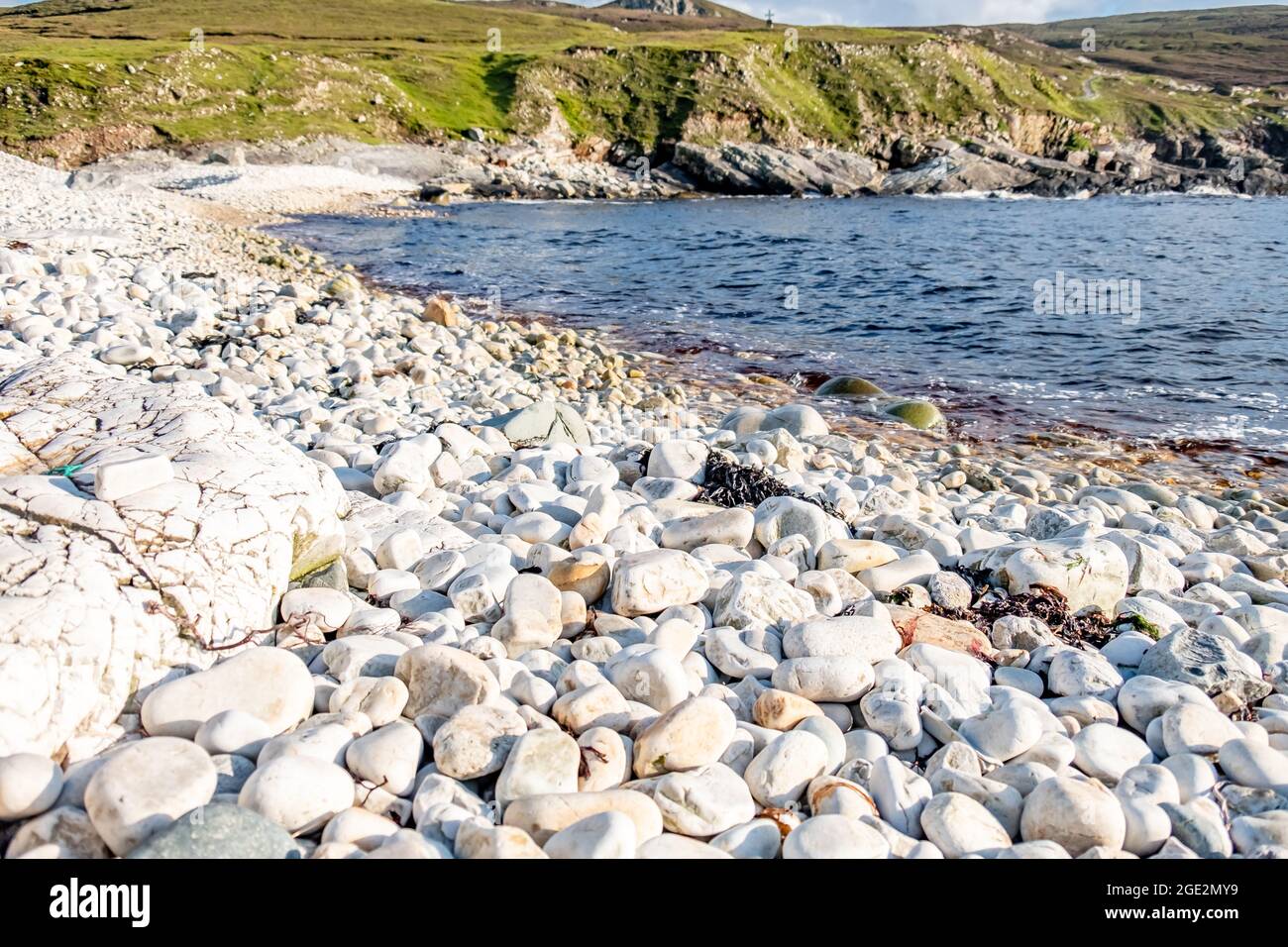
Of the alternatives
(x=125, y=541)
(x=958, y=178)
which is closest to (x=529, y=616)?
(x=125, y=541)

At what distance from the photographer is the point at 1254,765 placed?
2.76 metres

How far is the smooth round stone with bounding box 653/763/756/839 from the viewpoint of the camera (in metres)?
2.46

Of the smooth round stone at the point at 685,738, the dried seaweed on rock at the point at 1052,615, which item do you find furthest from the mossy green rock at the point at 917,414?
the smooth round stone at the point at 685,738

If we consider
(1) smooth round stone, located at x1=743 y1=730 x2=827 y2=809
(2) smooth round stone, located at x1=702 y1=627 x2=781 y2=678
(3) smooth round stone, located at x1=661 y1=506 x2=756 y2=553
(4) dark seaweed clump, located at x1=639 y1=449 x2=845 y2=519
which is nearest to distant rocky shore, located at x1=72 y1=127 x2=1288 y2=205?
(4) dark seaweed clump, located at x1=639 y1=449 x2=845 y2=519

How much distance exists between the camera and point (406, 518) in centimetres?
462

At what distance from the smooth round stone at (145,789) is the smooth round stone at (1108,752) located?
9.32 feet

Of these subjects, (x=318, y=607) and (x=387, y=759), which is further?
(x=318, y=607)

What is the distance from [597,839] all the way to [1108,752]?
6.26 feet

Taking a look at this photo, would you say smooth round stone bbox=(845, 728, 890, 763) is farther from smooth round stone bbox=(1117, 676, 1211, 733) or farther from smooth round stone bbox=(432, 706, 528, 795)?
smooth round stone bbox=(432, 706, 528, 795)

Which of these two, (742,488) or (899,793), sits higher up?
(742,488)

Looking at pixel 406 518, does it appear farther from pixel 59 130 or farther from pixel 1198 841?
pixel 59 130

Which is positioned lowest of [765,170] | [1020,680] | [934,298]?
[1020,680]

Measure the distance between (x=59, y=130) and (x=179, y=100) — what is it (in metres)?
8.00

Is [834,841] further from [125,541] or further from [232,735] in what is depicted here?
[125,541]
